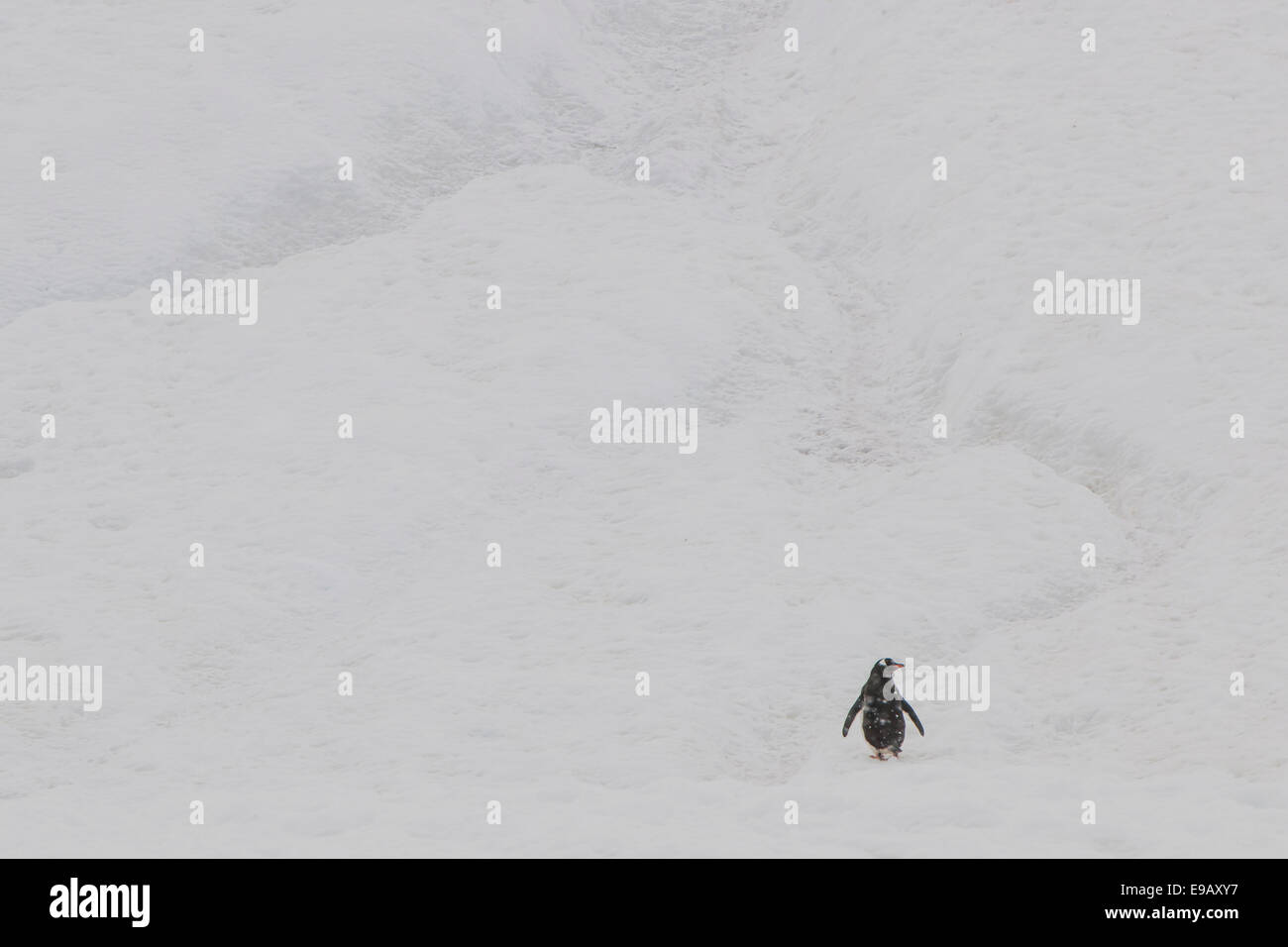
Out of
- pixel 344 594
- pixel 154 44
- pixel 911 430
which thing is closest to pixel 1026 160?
pixel 911 430

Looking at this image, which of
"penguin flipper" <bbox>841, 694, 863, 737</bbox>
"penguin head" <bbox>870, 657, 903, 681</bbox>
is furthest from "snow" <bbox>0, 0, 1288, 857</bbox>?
"penguin head" <bbox>870, 657, 903, 681</bbox>

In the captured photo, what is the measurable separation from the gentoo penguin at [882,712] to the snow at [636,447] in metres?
0.37

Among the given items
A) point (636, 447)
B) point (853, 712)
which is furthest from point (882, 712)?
point (636, 447)

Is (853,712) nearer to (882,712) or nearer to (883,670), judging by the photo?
(882,712)

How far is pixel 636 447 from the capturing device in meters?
19.7

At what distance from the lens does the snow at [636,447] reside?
13.5m

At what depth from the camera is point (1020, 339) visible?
20.5m

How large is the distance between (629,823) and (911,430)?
32.4 feet

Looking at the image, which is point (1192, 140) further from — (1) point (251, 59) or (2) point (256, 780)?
(2) point (256, 780)

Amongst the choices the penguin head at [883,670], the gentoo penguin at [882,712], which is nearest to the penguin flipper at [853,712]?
the gentoo penguin at [882,712]

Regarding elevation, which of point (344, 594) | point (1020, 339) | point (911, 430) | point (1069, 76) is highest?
point (1069, 76)

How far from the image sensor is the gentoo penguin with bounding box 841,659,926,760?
1345 centimetres

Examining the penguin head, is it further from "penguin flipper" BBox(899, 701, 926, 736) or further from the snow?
the snow

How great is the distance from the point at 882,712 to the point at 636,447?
23.2 feet
